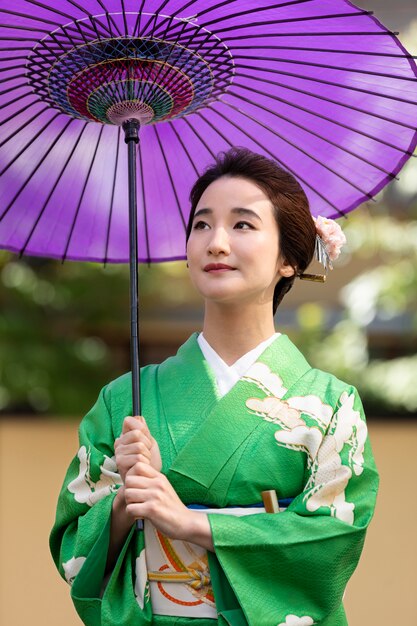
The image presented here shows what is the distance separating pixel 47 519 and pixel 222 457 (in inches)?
117

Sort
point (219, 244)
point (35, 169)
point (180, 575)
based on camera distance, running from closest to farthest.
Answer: point (180, 575) < point (219, 244) < point (35, 169)

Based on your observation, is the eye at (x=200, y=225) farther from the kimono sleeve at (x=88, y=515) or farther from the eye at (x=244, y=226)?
the kimono sleeve at (x=88, y=515)

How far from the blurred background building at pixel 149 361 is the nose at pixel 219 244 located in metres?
1.58

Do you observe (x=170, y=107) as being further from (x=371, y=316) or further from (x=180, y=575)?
(x=371, y=316)

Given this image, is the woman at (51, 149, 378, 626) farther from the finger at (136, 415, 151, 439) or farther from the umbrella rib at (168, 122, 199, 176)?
the umbrella rib at (168, 122, 199, 176)

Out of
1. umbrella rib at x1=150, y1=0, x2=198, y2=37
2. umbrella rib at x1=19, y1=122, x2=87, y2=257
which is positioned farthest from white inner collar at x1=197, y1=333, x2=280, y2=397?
umbrella rib at x1=150, y1=0, x2=198, y2=37

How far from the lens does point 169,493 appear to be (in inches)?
81.4

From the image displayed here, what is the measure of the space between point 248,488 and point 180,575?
245 mm

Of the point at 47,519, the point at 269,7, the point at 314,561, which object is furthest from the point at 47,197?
the point at 47,519

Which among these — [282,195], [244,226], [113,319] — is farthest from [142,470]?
[113,319]

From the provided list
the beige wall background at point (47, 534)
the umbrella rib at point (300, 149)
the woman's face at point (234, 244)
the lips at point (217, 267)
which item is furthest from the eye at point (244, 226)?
the beige wall background at point (47, 534)

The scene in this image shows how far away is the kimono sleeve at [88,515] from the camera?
2201mm

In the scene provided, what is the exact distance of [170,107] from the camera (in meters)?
2.36

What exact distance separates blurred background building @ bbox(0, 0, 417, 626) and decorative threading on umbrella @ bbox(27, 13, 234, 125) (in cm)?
160
